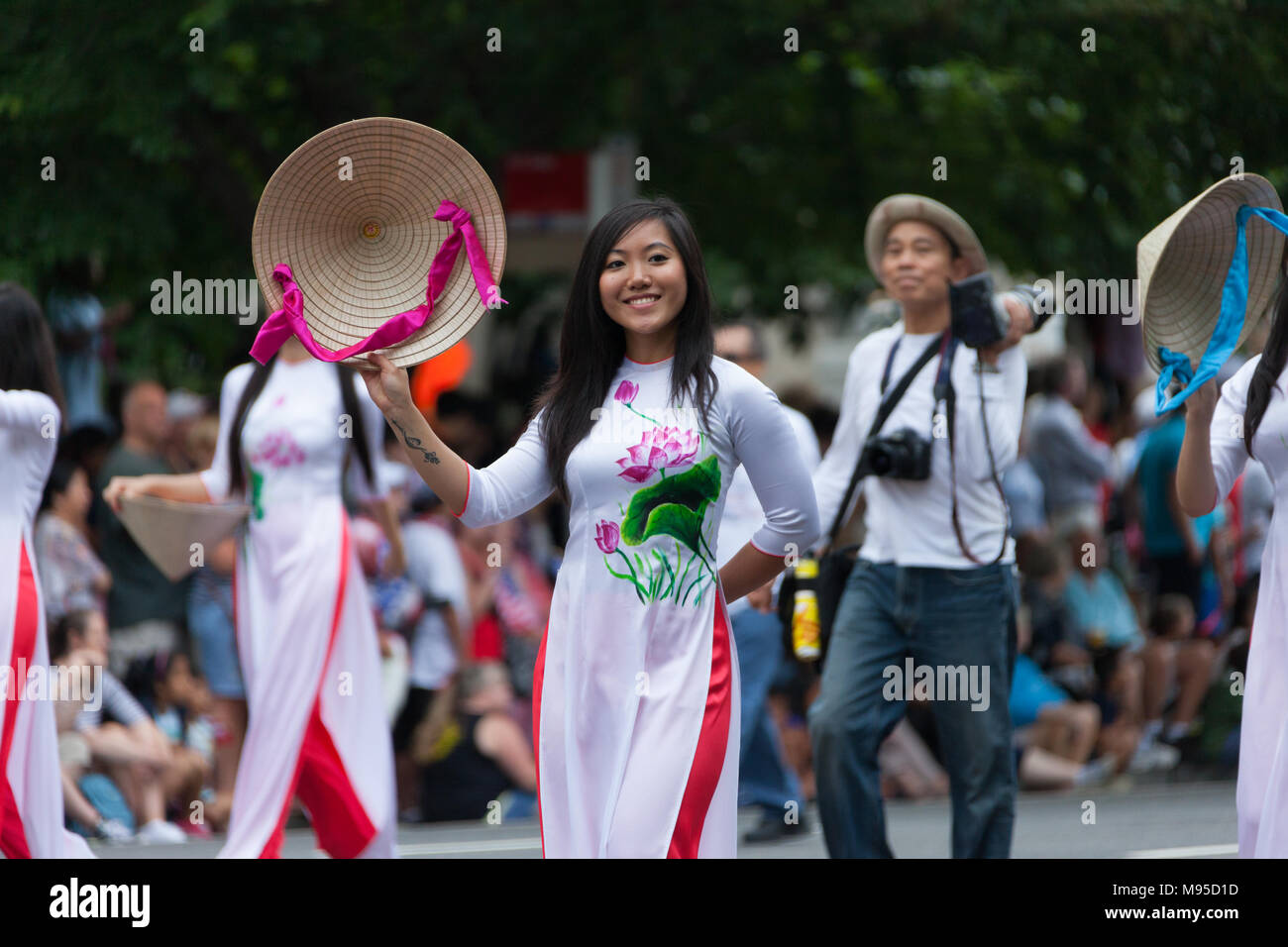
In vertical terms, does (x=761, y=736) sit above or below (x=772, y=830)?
above

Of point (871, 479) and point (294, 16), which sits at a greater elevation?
point (294, 16)

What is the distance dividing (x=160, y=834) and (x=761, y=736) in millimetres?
2648

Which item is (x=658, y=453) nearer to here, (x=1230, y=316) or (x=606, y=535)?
(x=606, y=535)

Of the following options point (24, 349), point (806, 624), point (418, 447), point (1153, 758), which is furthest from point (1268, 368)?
point (1153, 758)

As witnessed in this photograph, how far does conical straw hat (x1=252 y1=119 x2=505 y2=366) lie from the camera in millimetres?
4730

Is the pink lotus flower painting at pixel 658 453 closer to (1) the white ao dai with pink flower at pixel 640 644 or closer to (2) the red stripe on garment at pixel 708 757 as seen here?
(1) the white ao dai with pink flower at pixel 640 644

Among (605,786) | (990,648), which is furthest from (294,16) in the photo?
(605,786)

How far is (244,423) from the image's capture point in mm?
7449
